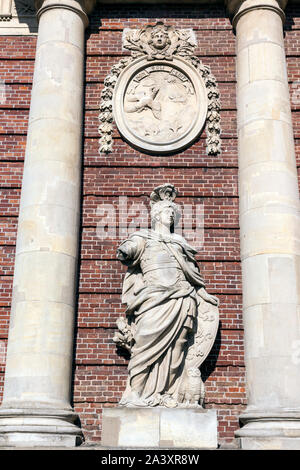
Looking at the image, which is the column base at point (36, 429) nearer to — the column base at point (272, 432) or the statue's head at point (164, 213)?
the column base at point (272, 432)

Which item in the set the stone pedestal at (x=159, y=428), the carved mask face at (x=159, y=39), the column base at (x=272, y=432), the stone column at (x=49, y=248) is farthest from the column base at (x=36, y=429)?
the carved mask face at (x=159, y=39)

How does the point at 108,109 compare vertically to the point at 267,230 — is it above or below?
above

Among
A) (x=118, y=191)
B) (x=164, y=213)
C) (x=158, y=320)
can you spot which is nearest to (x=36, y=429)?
(x=158, y=320)

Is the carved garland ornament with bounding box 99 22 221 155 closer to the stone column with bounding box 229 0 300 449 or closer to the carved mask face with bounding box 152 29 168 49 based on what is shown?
the carved mask face with bounding box 152 29 168 49

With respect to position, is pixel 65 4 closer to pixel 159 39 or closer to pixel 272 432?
pixel 159 39

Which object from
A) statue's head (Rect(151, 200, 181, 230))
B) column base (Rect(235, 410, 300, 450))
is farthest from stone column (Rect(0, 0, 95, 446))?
column base (Rect(235, 410, 300, 450))

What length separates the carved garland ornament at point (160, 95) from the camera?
11.6 m

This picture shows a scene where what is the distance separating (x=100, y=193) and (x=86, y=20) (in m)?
3.70

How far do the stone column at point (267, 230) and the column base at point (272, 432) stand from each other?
1 cm

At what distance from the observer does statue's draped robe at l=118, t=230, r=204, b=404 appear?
9.41 meters

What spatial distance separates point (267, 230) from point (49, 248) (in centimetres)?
367

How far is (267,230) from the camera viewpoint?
10250mm

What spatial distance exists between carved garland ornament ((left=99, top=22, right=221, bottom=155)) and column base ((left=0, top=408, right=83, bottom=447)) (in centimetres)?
501

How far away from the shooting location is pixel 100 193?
36.9ft
